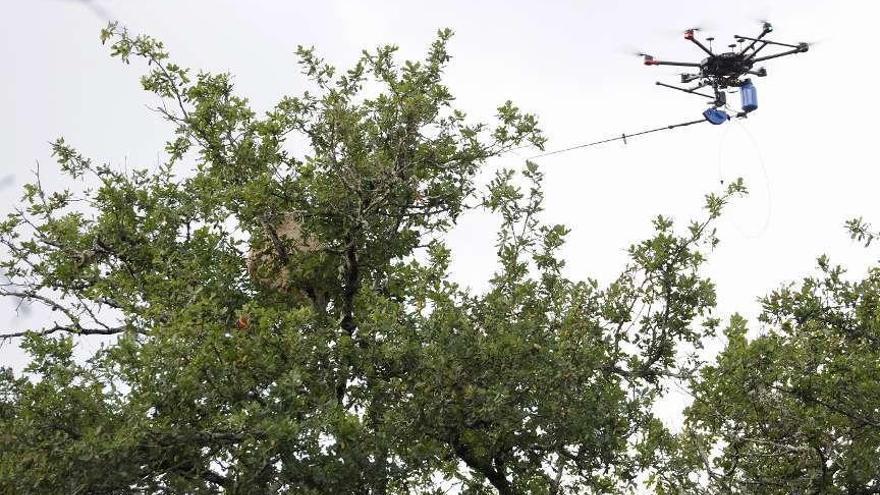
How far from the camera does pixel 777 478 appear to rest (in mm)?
15953

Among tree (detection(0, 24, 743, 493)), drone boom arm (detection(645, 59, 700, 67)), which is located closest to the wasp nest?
tree (detection(0, 24, 743, 493))

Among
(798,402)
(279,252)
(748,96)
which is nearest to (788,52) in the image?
(748,96)

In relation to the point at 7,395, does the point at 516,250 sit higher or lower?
higher

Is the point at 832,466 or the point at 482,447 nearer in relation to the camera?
the point at 482,447

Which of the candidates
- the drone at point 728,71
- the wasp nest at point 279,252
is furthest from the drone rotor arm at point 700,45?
the wasp nest at point 279,252

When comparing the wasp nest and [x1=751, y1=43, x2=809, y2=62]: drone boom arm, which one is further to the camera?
[x1=751, y1=43, x2=809, y2=62]: drone boom arm

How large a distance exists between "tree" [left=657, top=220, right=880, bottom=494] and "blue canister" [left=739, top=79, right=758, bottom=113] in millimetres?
2926

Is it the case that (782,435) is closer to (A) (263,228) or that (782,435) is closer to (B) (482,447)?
(B) (482,447)

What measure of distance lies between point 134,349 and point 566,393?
5.03 m

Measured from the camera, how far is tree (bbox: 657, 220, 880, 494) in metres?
14.5

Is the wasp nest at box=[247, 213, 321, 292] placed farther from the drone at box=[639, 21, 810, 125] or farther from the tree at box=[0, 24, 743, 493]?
the drone at box=[639, 21, 810, 125]

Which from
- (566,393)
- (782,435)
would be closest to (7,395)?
(566,393)

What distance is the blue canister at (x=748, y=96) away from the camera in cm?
1831

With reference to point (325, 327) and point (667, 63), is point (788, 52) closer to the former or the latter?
point (667, 63)
